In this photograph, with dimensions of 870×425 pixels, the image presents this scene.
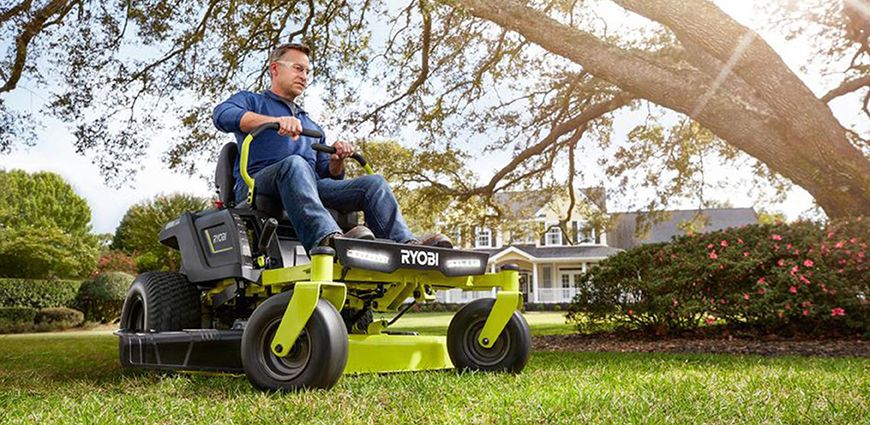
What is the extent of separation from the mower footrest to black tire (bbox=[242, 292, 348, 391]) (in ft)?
1.36

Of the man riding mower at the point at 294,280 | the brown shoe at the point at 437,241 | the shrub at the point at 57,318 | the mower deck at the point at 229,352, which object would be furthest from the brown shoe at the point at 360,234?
the shrub at the point at 57,318

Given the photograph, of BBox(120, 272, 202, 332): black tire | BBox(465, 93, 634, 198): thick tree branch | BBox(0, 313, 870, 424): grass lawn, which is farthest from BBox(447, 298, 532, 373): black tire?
BBox(465, 93, 634, 198): thick tree branch

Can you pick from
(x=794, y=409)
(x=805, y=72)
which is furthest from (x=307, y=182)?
(x=805, y=72)

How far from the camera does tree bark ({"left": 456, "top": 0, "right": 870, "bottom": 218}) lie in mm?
7621

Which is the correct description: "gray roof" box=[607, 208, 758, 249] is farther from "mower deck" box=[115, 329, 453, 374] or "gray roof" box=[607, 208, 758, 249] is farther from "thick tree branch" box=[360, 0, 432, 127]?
"mower deck" box=[115, 329, 453, 374]

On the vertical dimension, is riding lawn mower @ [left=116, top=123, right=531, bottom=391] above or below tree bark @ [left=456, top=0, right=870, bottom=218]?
below

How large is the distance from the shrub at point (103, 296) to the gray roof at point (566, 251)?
1771cm

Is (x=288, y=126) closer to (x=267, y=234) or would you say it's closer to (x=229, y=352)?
(x=267, y=234)

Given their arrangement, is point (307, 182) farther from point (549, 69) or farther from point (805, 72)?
point (805, 72)

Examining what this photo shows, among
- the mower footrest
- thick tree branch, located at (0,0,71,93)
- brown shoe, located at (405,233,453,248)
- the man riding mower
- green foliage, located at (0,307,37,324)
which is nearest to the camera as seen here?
the man riding mower

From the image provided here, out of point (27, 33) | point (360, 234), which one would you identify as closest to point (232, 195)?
point (360, 234)

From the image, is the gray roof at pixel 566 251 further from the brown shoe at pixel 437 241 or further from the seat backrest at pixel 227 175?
the brown shoe at pixel 437 241

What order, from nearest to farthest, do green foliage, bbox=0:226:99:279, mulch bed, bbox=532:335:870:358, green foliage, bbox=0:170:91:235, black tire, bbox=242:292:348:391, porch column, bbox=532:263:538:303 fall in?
black tire, bbox=242:292:348:391 < mulch bed, bbox=532:335:870:358 < green foliage, bbox=0:226:99:279 < porch column, bbox=532:263:538:303 < green foliage, bbox=0:170:91:235

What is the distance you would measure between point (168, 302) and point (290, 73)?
146 cm
